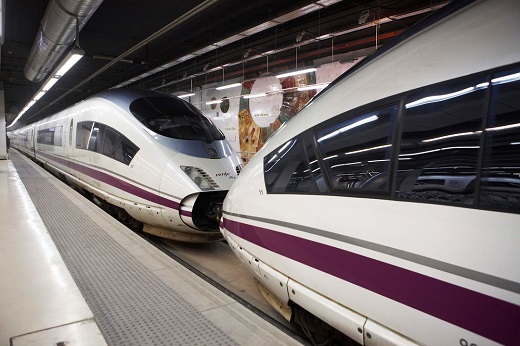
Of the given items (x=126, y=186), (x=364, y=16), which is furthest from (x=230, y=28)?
(x=126, y=186)

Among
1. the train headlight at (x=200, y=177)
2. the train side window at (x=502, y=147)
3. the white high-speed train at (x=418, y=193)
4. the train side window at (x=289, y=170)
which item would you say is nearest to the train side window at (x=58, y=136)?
the train headlight at (x=200, y=177)

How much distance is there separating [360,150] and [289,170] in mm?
688

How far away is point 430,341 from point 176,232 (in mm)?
4276

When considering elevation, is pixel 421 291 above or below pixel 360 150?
below

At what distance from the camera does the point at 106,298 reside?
2.70 m

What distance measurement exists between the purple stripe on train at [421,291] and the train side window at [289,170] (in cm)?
39

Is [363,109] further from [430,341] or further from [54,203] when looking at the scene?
[54,203]

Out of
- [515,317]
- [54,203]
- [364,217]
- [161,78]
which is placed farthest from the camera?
[161,78]

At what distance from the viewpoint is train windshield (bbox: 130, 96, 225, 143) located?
552 cm

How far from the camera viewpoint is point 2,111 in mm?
16656

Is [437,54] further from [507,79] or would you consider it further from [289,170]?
[289,170]

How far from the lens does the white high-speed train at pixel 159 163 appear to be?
4895 millimetres

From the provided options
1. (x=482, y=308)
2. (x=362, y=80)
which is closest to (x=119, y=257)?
(x=362, y=80)

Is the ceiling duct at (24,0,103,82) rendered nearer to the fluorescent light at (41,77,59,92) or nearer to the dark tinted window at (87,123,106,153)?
the fluorescent light at (41,77,59,92)
